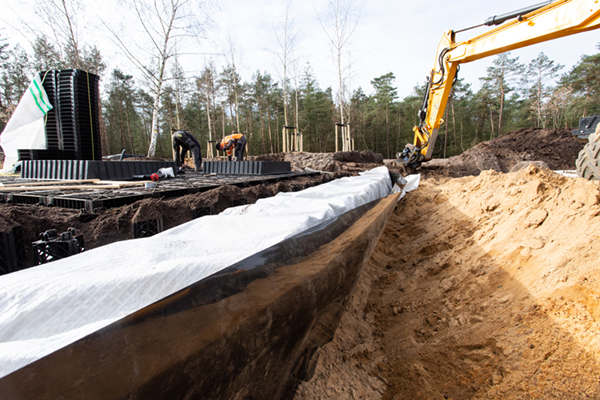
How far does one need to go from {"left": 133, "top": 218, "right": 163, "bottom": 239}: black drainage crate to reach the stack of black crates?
5.41m

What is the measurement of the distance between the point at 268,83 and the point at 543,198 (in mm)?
34115

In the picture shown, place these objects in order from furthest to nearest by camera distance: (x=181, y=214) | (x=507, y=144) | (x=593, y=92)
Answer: (x=593, y=92) → (x=507, y=144) → (x=181, y=214)

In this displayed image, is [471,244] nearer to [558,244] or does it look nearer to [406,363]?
[558,244]

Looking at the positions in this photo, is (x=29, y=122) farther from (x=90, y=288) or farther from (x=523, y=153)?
(x=523, y=153)

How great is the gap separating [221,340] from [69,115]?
803cm

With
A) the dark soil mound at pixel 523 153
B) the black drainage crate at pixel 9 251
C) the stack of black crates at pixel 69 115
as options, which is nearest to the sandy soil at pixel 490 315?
the black drainage crate at pixel 9 251

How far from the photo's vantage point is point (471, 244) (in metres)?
2.68

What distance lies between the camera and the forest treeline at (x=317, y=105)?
23.3 metres

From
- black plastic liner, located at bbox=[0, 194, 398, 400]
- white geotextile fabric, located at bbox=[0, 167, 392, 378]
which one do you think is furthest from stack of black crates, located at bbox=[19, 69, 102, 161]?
black plastic liner, located at bbox=[0, 194, 398, 400]

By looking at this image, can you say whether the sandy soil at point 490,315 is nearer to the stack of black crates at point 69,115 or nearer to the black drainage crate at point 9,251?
the black drainage crate at point 9,251

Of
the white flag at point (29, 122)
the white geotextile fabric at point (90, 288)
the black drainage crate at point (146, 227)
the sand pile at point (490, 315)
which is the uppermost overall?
the white flag at point (29, 122)

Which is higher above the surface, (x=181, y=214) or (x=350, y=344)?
(x=181, y=214)

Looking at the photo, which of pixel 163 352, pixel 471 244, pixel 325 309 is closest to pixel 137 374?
pixel 163 352

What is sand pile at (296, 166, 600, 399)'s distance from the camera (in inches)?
49.9
